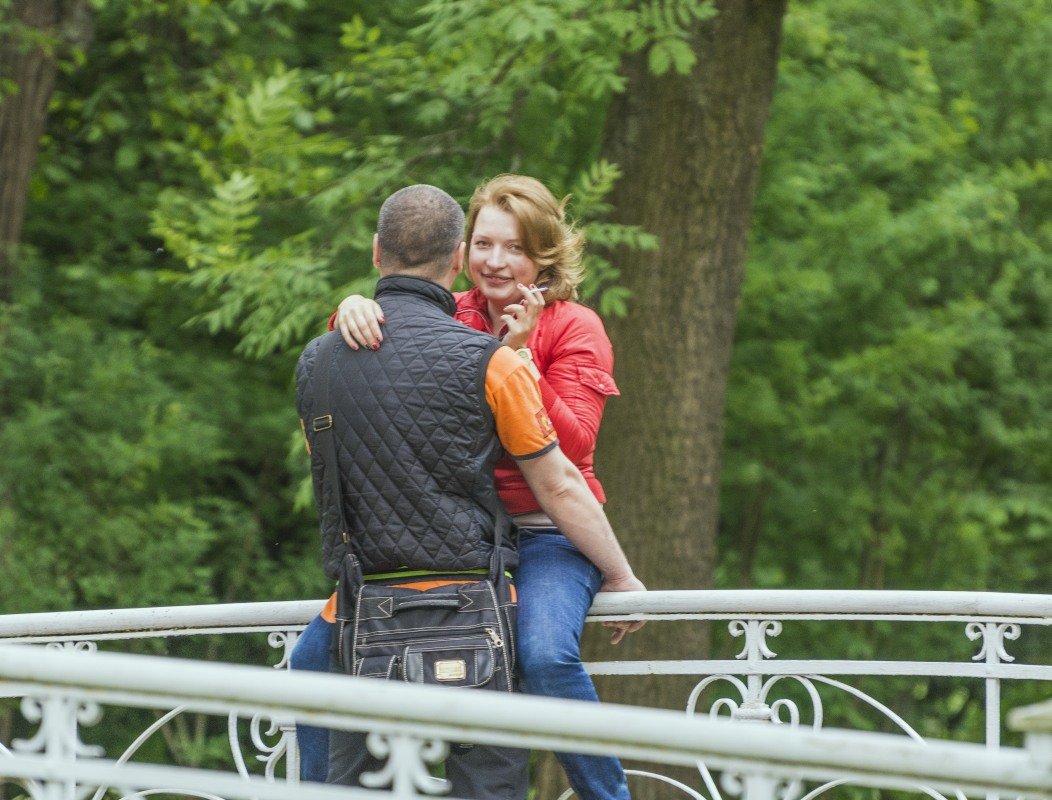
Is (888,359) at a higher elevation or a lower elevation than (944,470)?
higher

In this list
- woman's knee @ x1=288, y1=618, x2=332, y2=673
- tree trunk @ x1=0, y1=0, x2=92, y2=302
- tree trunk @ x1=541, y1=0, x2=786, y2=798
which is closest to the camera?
woman's knee @ x1=288, y1=618, x2=332, y2=673

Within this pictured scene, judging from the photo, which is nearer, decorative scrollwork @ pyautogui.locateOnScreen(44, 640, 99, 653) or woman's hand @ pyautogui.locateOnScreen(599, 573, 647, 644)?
woman's hand @ pyautogui.locateOnScreen(599, 573, 647, 644)

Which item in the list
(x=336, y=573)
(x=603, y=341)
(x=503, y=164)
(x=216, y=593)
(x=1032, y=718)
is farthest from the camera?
(x=216, y=593)

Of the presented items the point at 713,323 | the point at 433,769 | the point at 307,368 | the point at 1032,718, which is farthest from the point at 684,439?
the point at 1032,718

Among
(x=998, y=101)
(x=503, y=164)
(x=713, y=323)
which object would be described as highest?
(x=998, y=101)

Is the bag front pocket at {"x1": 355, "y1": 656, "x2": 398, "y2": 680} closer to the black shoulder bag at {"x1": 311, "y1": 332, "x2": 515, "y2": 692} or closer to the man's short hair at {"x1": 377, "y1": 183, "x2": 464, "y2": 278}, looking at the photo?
the black shoulder bag at {"x1": 311, "y1": 332, "x2": 515, "y2": 692}

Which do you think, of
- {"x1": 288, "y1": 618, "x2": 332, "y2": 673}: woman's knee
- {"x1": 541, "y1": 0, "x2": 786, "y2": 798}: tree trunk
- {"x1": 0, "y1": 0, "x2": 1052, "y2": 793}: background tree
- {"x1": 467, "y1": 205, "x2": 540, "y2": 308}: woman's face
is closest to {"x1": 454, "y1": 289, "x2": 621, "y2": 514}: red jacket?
{"x1": 467, "y1": 205, "x2": 540, "y2": 308}: woman's face

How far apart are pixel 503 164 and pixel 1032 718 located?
20.6 ft

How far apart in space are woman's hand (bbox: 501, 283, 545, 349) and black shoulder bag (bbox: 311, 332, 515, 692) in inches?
18.4

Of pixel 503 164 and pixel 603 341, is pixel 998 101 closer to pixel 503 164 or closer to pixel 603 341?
pixel 503 164

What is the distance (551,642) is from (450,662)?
0.97ft

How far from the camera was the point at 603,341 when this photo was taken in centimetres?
380

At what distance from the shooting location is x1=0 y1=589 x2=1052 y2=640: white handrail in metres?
3.85

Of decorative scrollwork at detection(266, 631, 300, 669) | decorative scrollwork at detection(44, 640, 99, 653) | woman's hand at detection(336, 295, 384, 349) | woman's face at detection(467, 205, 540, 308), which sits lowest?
decorative scrollwork at detection(44, 640, 99, 653)
